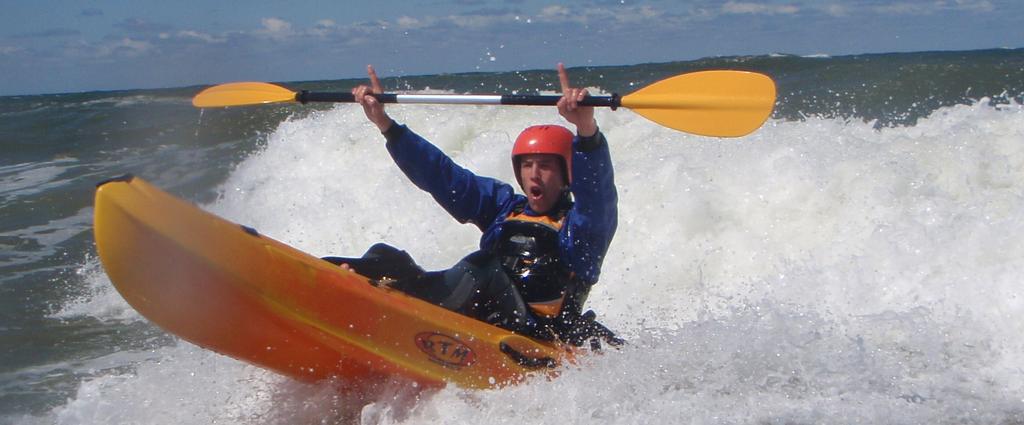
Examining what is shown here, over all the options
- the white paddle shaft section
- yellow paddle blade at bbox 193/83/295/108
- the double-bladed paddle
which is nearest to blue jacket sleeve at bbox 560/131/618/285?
the double-bladed paddle

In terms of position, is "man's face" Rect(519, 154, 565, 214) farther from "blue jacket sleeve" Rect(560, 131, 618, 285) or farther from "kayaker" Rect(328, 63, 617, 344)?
"blue jacket sleeve" Rect(560, 131, 618, 285)

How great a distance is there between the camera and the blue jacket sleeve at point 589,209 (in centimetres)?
333

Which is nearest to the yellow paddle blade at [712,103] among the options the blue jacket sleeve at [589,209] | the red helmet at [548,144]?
the red helmet at [548,144]

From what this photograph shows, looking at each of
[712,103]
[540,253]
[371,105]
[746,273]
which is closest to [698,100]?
[712,103]

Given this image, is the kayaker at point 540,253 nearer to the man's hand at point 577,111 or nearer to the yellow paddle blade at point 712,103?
the man's hand at point 577,111

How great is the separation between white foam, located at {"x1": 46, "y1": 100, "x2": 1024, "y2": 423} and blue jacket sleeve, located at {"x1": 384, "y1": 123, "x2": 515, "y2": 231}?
825mm

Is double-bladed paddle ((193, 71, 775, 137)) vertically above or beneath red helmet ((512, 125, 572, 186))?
above

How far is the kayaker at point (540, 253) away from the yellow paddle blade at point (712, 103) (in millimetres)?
371

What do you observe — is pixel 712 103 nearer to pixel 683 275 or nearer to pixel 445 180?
pixel 445 180

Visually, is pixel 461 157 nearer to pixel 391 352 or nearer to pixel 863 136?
pixel 863 136

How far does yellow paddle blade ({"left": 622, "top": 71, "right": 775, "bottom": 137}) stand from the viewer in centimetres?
365

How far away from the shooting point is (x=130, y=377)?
4238mm

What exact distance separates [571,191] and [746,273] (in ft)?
8.34

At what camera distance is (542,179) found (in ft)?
12.0
